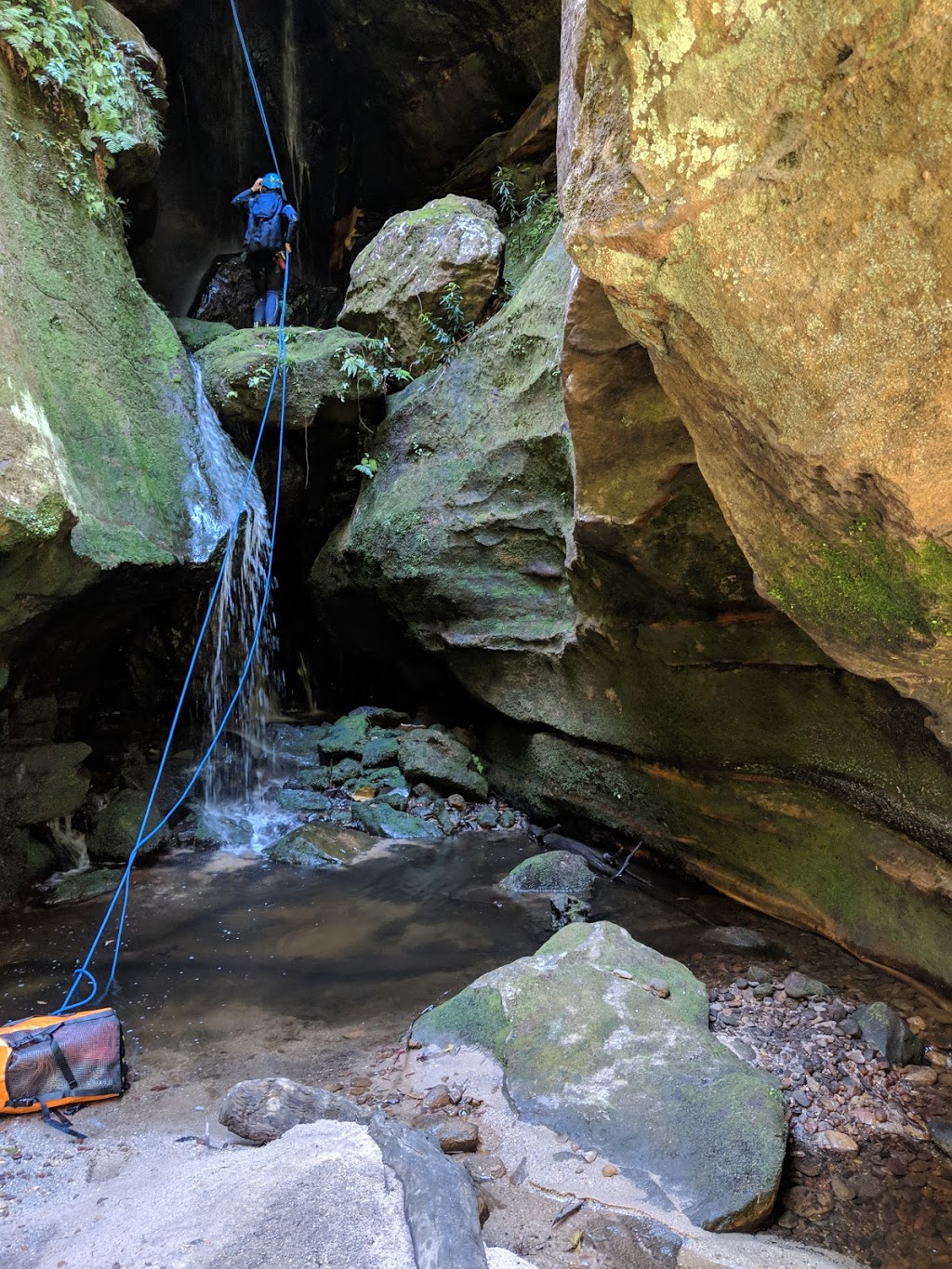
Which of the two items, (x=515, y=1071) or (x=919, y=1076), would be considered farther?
(x=919, y=1076)

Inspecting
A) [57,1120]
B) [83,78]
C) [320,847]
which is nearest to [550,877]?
[320,847]

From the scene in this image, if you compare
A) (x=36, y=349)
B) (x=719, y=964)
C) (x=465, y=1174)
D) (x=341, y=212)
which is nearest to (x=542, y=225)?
(x=341, y=212)

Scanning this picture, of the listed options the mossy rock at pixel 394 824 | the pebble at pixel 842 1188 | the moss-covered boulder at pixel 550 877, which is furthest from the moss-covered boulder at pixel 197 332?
the pebble at pixel 842 1188

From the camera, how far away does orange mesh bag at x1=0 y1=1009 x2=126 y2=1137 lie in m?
3.12

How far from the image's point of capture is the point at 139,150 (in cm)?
775

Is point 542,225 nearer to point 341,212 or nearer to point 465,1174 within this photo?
point 341,212

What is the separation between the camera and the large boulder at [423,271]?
9062 mm

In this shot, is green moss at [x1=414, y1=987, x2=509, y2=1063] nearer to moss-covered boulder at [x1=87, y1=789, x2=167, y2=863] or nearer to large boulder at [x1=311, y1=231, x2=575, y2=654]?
large boulder at [x1=311, y1=231, x2=575, y2=654]

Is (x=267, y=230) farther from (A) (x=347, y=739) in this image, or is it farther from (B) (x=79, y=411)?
(A) (x=347, y=739)

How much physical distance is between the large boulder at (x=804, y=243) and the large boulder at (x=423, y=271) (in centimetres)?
638

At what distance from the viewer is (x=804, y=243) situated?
230 centimetres

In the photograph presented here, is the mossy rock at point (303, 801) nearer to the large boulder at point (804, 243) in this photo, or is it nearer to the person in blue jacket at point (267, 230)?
the large boulder at point (804, 243)

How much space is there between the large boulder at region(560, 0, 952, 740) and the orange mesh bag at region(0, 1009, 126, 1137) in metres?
3.75

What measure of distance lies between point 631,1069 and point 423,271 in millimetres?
8735
